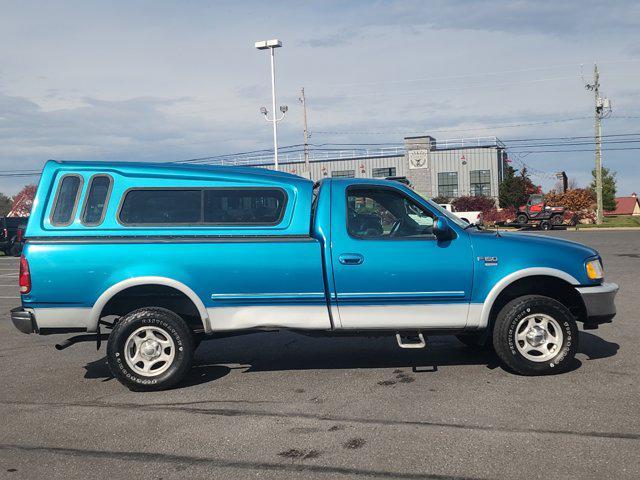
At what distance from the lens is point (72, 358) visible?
758 cm

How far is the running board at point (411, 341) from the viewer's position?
Result: 6.27 m

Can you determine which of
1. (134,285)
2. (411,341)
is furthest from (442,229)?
(134,285)

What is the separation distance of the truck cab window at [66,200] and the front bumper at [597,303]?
15.8 ft

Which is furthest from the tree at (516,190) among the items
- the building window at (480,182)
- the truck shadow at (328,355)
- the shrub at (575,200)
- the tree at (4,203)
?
the tree at (4,203)

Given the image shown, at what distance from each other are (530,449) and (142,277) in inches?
141

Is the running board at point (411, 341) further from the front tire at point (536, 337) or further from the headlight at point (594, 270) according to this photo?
the headlight at point (594, 270)

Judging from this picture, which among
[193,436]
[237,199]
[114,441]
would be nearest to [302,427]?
[193,436]

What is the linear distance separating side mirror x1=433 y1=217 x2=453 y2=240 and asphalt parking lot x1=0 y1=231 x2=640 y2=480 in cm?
135

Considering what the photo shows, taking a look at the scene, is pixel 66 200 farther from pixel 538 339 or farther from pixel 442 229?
pixel 538 339

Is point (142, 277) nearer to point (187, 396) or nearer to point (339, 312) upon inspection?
point (187, 396)

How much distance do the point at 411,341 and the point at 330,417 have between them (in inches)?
61.4

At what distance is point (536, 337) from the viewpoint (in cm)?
621

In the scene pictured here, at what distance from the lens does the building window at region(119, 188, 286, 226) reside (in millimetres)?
6176

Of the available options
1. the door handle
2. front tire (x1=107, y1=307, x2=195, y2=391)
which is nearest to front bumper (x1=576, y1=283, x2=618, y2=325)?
the door handle
